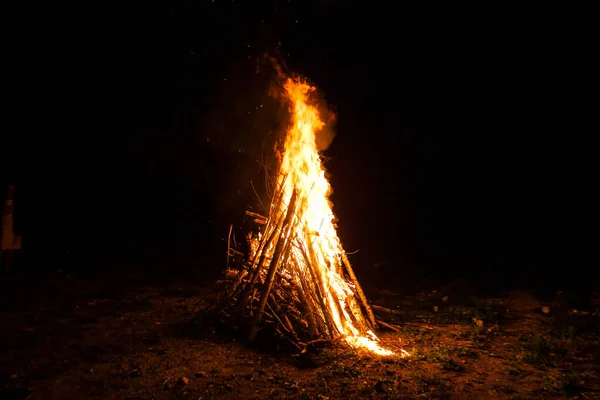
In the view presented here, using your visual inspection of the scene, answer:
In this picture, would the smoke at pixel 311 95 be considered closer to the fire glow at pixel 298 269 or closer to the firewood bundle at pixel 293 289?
the fire glow at pixel 298 269

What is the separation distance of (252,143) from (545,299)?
10.3 meters

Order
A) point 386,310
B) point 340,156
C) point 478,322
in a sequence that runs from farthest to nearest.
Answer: point 340,156 → point 386,310 → point 478,322

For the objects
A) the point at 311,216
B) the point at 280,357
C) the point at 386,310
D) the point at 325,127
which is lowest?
the point at 280,357

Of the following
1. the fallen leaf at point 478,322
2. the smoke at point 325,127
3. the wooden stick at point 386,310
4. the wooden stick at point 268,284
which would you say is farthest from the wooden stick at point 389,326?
the smoke at point 325,127

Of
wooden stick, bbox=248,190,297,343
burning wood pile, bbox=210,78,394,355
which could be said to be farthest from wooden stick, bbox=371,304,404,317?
wooden stick, bbox=248,190,297,343

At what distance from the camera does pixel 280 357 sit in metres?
4.78

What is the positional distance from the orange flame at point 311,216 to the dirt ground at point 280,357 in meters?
0.56

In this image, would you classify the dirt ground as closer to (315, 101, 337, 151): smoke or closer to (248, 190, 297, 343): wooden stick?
(248, 190, 297, 343): wooden stick

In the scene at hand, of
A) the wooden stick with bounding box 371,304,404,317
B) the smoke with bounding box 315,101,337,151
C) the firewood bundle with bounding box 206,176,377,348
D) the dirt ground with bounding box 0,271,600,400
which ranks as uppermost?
the smoke with bounding box 315,101,337,151

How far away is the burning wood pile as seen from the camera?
5168 millimetres

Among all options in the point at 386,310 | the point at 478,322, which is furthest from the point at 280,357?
the point at 478,322

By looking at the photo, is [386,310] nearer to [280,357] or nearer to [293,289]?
[293,289]

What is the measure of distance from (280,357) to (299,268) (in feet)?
3.60

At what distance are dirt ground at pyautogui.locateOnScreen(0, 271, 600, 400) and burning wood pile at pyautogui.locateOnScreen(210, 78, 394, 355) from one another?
0.33 m
